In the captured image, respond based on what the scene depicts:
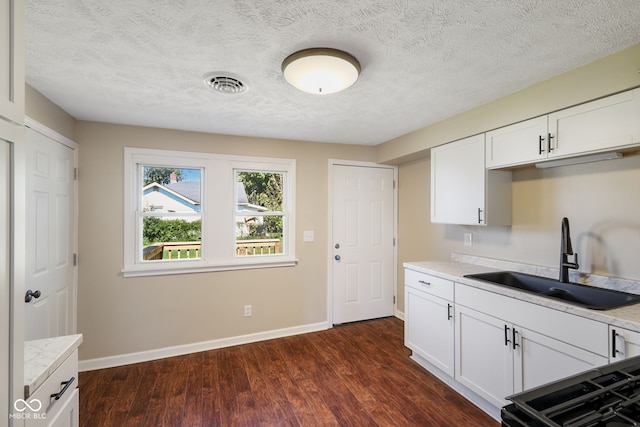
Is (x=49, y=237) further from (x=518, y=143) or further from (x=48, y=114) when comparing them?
(x=518, y=143)

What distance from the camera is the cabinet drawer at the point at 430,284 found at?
2.39 meters

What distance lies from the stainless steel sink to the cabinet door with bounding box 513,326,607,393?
25 centimetres

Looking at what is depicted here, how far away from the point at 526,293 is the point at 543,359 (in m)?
0.38

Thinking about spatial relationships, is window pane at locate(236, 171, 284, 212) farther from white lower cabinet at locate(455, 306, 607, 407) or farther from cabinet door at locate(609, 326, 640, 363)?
cabinet door at locate(609, 326, 640, 363)

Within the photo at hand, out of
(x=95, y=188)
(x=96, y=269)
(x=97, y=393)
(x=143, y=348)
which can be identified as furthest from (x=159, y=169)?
(x=97, y=393)

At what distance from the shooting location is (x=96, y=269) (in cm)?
277

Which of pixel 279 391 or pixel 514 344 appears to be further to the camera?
pixel 279 391

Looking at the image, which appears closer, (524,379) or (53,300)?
(524,379)

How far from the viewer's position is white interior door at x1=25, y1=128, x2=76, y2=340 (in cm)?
207

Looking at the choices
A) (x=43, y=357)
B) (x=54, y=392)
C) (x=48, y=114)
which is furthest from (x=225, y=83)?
(x=54, y=392)

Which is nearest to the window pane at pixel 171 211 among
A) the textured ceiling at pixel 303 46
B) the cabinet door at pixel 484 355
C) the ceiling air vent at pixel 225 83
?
the textured ceiling at pixel 303 46

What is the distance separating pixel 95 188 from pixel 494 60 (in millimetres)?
3452

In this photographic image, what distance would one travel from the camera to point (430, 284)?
2.58 metres

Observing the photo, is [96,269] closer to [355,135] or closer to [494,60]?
[355,135]
